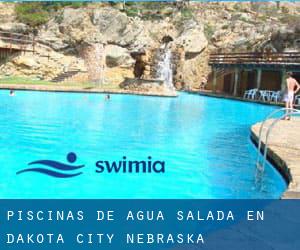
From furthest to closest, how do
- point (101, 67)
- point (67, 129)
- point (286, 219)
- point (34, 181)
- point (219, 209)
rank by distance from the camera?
point (101, 67)
point (67, 129)
point (34, 181)
point (219, 209)
point (286, 219)

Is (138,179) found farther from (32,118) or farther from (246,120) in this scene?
(246,120)

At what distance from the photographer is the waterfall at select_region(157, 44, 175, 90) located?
25.6 m

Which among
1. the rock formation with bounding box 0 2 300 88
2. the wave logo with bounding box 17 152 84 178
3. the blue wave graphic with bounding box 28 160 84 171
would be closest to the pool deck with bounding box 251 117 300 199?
the wave logo with bounding box 17 152 84 178

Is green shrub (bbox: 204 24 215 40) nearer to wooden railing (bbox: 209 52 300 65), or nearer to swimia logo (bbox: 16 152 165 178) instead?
wooden railing (bbox: 209 52 300 65)

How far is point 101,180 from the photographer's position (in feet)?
22.5

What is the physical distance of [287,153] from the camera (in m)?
7.44

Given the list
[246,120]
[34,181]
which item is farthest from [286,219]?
[246,120]

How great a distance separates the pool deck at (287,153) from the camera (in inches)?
198

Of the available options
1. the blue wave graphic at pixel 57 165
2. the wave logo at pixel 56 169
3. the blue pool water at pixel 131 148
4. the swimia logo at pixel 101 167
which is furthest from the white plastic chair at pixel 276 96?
the blue wave graphic at pixel 57 165

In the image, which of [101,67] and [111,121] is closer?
[111,121]

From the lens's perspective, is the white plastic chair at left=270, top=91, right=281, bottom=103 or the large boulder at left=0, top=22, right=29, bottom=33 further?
the large boulder at left=0, top=22, right=29, bottom=33

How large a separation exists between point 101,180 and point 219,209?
2140 millimetres

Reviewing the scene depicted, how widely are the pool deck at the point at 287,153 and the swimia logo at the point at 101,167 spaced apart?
1.90m

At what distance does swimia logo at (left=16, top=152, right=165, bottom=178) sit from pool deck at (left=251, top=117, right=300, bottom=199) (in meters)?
1.90
